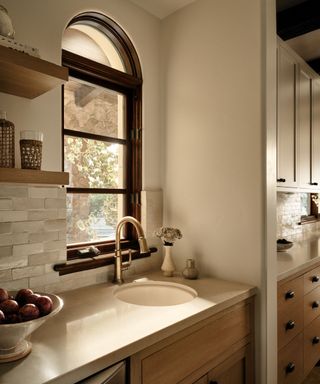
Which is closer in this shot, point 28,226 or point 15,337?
point 15,337

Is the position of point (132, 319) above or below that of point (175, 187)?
below

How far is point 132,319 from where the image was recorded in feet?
4.01

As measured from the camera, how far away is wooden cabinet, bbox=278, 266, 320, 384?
6.12 feet

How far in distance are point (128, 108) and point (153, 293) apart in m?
1.15

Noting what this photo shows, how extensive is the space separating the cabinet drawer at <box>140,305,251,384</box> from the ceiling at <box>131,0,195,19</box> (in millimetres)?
1799

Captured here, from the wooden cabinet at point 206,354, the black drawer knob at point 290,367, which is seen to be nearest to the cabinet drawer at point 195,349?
the wooden cabinet at point 206,354

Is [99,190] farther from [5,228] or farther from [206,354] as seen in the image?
[206,354]

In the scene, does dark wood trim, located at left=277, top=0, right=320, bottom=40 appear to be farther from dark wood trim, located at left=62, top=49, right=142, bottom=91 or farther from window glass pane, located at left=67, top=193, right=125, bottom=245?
window glass pane, located at left=67, top=193, right=125, bottom=245

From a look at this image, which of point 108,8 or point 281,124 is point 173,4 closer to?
point 108,8

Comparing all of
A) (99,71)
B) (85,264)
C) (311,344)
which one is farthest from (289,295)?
(99,71)

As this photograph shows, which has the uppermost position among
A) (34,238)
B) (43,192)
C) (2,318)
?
(43,192)

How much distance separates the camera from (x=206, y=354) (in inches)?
52.9

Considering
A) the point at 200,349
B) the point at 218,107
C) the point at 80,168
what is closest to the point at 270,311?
the point at 200,349

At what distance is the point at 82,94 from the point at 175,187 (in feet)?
2.60
